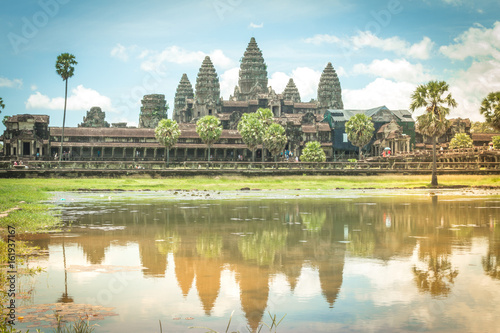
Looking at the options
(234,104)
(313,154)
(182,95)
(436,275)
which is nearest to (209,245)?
(436,275)

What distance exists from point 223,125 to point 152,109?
29687 mm

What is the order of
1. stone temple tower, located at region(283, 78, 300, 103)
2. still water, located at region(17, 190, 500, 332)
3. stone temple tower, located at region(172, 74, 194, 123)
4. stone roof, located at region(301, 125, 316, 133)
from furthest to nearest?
1. stone temple tower, located at region(172, 74, 194, 123)
2. stone temple tower, located at region(283, 78, 300, 103)
3. stone roof, located at region(301, 125, 316, 133)
4. still water, located at region(17, 190, 500, 332)

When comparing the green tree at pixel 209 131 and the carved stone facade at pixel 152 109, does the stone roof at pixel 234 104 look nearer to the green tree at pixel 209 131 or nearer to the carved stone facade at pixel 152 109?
the carved stone facade at pixel 152 109

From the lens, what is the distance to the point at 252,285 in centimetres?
1271

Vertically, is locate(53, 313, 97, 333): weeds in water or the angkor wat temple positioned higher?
the angkor wat temple

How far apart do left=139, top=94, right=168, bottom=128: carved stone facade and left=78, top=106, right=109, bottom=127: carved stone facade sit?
28.6 ft

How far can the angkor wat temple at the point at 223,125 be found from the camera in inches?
3735

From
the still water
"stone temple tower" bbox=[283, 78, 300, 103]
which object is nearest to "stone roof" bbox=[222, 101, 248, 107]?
"stone temple tower" bbox=[283, 78, 300, 103]

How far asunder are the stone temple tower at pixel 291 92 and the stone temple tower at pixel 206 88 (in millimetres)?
19271

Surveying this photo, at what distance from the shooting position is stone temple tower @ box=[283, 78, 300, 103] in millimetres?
153000

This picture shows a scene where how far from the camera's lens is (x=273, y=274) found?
45.1ft

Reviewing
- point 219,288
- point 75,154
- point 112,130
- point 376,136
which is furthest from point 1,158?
point 219,288

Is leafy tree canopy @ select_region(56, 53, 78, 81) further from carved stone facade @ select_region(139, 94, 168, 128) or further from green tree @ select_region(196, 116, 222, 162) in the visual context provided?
carved stone facade @ select_region(139, 94, 168, 128)

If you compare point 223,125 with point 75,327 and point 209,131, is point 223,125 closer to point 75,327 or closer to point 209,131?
point 209,131
